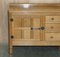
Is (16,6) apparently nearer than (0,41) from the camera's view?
Yes

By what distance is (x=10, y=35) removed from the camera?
3287 mm

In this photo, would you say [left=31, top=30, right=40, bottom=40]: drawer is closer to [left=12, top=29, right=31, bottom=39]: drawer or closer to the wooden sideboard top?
[left=12, top=29, right=31, bottom=39]: drawer

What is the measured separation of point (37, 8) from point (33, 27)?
0.36m

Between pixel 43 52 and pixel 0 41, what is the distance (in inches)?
35.2

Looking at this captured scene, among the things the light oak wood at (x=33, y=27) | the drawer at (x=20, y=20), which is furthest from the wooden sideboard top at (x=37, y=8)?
the drawer at (x=20, y=20)

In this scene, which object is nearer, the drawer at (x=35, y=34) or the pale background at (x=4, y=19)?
the drawer at (x=35, y=34)

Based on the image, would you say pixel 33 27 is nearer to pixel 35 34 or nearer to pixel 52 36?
pixel 35 34

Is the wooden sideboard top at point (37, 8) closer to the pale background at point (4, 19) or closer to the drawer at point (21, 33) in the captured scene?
the pale background at point (4, 19)

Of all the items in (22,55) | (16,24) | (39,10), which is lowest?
(22,55)

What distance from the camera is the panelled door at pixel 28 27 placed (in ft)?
10.8

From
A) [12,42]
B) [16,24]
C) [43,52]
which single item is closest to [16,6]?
[16,24]

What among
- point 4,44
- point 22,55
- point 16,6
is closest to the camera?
point 22,55

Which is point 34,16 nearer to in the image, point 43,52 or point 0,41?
point 43,52

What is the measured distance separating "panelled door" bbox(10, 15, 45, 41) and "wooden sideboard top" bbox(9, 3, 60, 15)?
12 centimetres
